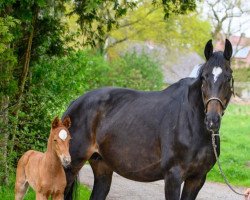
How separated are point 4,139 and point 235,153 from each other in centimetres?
1141

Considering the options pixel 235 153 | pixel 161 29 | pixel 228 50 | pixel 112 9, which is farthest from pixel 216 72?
pixel 161 29

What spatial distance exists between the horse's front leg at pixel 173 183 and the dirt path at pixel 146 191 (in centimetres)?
459

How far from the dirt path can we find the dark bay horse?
3.70 metres

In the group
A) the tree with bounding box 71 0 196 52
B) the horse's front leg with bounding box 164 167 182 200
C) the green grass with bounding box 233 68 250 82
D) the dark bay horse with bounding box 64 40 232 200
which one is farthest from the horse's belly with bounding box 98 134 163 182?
the green grass with bounding box 233 68 250 82

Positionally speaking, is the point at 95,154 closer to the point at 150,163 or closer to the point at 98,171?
the point at 98,171

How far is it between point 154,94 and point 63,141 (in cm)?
153

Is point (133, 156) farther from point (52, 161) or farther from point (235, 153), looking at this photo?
point (235, 153)

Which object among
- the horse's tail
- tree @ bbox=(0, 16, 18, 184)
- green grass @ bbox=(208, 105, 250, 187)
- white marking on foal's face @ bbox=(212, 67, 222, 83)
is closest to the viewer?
white marking on foal's face @ bbox=(212, 67, 222, 83)

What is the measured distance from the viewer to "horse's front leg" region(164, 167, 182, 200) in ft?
17.3

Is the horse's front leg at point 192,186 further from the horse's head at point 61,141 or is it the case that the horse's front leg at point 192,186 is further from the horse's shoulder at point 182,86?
the horse's head at point 61,141

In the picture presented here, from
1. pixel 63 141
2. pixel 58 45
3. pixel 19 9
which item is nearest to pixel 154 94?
pixel 63 141

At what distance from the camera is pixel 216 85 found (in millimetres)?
4941

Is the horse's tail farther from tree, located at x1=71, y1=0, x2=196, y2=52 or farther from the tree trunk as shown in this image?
tree, located at x1=71, y1=0, x2=196, y2=52

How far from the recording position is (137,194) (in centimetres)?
1050
